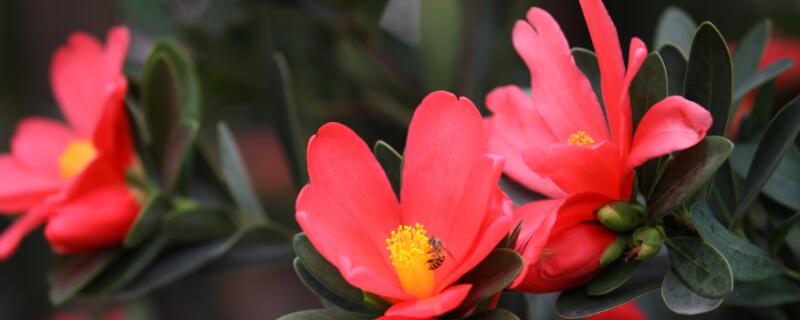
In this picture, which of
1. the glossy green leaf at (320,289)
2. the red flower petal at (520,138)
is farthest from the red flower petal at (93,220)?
the red flower petal at (520,138)

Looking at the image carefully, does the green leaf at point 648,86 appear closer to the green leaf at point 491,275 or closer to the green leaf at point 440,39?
the green leaf at point 491,275

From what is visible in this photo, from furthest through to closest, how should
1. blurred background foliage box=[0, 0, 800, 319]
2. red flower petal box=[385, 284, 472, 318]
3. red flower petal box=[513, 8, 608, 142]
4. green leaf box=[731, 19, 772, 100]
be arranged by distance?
blurred background foliage box=[0, 0, 800, 319], green leaf box=[731, 19, 772, 100], red flower petal box=[513, 8, 608, 142], red flower petal box=[385, 284, 472, 318]

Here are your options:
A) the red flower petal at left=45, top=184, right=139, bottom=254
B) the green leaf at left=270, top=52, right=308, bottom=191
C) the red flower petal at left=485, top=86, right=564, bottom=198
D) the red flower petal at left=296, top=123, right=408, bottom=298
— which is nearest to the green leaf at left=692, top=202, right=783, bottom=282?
the red flower petal at left=485, top=86, right=564, bottom=198

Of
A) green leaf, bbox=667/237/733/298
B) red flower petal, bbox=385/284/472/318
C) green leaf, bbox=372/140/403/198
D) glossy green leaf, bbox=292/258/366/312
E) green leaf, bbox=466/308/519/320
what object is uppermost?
green leaf, bbox=372/140/403/198

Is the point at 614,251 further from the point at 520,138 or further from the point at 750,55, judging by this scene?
the point at 750,55

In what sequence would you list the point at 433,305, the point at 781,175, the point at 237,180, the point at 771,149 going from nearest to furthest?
the point at 433,305
the point at 771,149
the point at 781,175
the point at 237,180

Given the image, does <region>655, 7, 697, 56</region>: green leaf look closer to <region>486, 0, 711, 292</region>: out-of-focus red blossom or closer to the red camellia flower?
<region>486, 0, 711, 292</region>: out-of-focus red blossom

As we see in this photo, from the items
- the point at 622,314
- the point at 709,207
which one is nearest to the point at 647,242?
the point at 709,207

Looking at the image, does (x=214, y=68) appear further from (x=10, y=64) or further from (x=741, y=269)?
(x=10, y=64)
